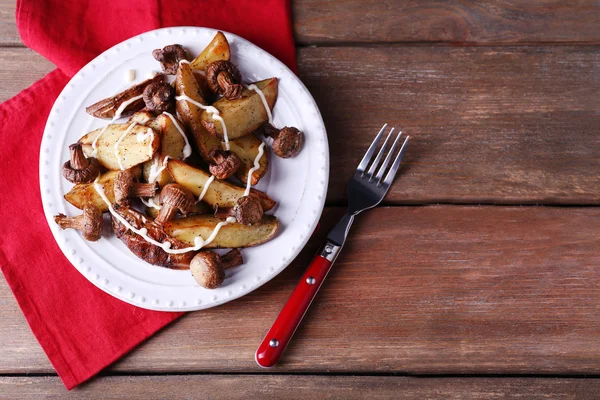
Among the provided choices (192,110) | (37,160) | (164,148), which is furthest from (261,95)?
(37,160)

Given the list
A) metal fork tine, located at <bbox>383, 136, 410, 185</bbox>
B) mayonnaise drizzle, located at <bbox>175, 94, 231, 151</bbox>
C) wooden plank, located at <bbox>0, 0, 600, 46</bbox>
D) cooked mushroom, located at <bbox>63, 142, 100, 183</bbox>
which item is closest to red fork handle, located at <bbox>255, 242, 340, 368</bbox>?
metal fork tine, located at <bbox>383, 136, 410, 185</bbox>

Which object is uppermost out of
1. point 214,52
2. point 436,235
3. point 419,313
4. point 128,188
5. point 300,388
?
point 214,52

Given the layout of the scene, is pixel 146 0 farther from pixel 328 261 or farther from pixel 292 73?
pixel 328 261

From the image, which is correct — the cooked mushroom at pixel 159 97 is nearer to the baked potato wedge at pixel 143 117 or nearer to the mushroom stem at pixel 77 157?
the baked potato wedge at pixel 143 117

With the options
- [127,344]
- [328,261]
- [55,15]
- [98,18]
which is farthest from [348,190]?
[55,15]

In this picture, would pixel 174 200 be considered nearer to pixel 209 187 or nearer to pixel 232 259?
pixel 209 187
